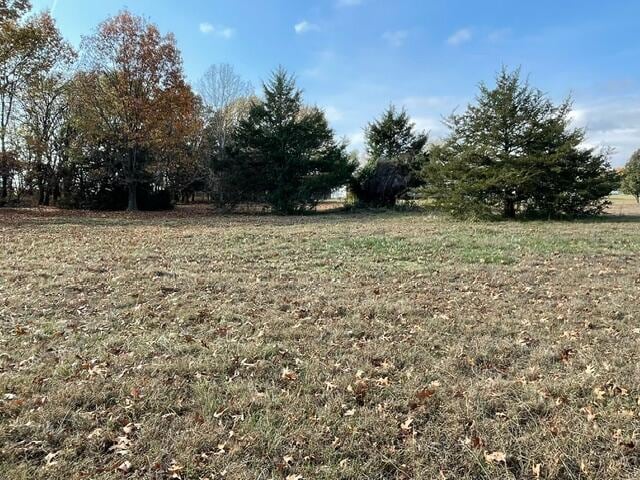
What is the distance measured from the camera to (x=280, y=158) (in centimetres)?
1948

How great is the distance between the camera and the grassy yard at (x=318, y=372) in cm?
221

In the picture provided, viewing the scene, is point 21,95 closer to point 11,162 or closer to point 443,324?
point 11,162

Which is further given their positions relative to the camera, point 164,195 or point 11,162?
point 164,195

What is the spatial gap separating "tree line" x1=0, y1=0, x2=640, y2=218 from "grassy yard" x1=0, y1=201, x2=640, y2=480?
8.89 meters

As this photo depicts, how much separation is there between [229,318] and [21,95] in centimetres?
2373

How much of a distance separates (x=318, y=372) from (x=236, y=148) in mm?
17927

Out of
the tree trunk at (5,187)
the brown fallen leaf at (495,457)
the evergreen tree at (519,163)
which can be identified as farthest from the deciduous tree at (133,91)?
the brown fallen leaf at (495,457)

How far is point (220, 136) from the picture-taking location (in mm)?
27781

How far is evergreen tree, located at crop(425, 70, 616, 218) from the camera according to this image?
1391 centimetres

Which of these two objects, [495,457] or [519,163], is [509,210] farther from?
[495,457]

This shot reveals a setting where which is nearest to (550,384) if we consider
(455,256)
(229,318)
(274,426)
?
(274,426)

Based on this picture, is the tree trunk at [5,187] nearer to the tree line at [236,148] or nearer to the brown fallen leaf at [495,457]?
the tree line at [236,148]

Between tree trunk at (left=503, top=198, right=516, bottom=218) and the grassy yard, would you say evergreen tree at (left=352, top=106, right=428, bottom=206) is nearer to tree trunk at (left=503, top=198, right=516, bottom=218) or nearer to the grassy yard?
tree trunk at (left=503, top=198, right=516, bottom=218)

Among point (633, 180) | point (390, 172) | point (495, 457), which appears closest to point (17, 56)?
point (390, 172)
